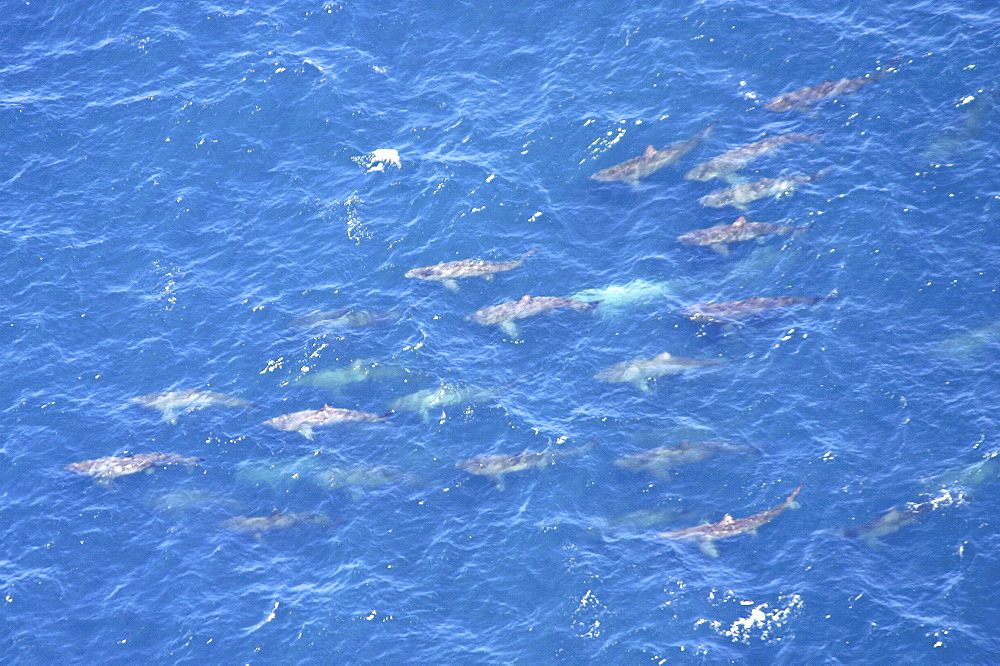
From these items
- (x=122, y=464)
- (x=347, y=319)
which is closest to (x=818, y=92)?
(x=347, y=319)

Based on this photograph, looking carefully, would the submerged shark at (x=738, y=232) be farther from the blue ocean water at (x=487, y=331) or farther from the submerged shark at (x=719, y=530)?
the submerged shark at (x=719, y=530)

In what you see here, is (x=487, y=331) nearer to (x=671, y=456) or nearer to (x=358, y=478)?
(x=358, y=478)

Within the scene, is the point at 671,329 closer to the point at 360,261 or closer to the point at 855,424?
the point at 855,424

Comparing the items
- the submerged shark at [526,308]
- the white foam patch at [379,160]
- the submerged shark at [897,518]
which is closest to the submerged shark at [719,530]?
the submerged shark at [897,518]

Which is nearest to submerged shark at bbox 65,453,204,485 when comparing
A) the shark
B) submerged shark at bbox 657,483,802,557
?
the shark

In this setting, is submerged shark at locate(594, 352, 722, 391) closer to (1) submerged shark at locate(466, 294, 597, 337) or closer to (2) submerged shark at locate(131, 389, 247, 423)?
(1) submerged shark at locate(466, 294, 597, 337)
